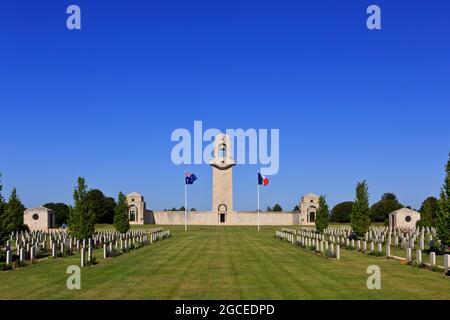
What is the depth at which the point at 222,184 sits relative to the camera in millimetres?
82062

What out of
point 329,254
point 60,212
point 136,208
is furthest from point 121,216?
point 60,212

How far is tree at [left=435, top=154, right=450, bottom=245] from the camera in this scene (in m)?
26.3

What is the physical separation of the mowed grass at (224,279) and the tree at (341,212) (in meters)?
72.0

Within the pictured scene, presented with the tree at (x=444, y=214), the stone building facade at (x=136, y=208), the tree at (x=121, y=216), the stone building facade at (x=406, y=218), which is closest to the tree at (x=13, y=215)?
the tree at (x=121, y=216)

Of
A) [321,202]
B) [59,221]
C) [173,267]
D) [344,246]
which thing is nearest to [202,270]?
[173,267]

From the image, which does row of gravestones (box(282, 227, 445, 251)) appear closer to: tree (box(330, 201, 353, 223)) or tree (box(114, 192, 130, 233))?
tree (box(114, 192, 130, 233))

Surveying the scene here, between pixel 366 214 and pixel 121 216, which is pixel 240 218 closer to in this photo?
pixel 121 216

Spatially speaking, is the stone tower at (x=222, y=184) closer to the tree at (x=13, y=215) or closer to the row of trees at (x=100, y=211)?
the row of trees at (x=100, y=211)

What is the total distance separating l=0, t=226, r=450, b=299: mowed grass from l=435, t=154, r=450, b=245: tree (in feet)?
12.3

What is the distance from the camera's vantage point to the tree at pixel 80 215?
30422mm

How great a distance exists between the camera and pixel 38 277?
18016mm

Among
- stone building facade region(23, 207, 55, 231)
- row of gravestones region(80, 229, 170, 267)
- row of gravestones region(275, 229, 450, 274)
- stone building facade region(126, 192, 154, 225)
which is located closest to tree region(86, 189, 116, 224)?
stone building facade region(126, 192, 154, 225)
